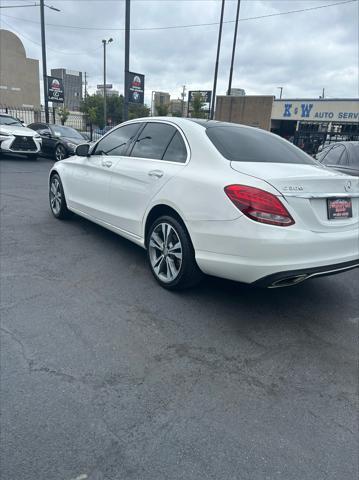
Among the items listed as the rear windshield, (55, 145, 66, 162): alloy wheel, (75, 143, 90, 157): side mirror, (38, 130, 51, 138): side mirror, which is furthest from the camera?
(38, 130, 51, 138): side mirror

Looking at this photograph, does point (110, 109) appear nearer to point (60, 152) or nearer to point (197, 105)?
point (197, 105)

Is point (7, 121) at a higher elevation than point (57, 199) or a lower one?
higher

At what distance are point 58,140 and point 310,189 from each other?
42.9 feet

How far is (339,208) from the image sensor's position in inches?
118

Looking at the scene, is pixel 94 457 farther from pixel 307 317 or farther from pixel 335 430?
pixel 307 317

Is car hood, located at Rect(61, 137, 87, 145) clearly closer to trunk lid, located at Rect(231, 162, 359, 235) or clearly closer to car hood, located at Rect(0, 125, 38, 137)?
car hood, located at Rect(0, 125, 38, 137)

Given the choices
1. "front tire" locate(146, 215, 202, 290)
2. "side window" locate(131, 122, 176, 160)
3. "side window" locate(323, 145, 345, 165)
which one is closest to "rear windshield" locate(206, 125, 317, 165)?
"side window" locate(131, 122, 176, 160)

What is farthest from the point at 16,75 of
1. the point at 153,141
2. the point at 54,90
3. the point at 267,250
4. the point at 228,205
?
the point at 267,250

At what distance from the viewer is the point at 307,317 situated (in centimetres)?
329

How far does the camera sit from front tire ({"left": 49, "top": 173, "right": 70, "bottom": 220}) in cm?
567

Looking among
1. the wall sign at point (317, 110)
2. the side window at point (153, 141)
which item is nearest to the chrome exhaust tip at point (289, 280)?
the side window at point (153, 141)

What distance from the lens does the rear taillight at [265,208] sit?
270cm

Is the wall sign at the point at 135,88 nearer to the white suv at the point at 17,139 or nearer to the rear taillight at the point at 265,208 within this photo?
the white suv at the point at 17,139

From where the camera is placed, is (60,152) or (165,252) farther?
(60,152)
